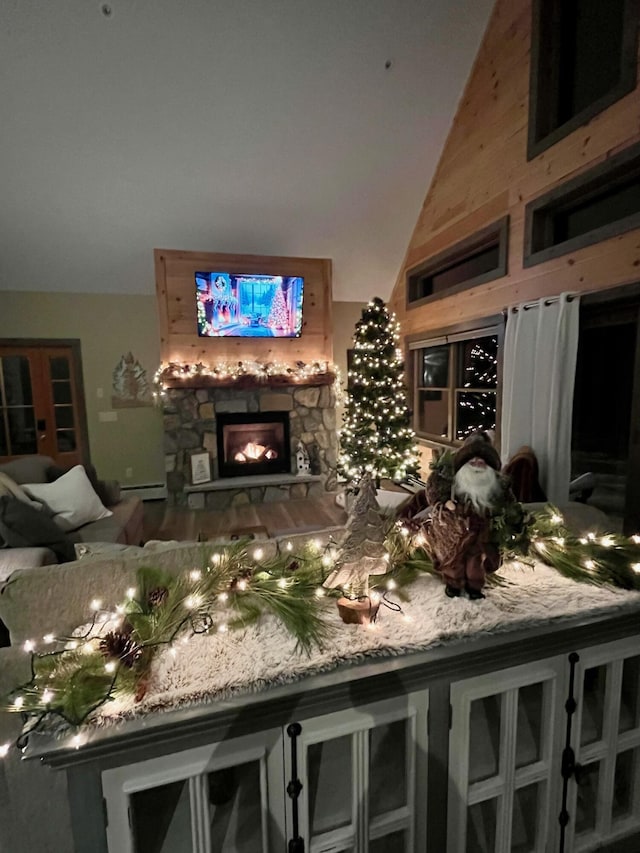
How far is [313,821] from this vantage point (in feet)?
3.08

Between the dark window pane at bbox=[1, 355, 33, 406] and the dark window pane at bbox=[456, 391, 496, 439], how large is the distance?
5031 mm

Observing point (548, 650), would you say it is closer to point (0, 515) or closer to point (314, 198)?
point (0, 515)

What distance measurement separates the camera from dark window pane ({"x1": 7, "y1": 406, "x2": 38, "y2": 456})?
508 cm

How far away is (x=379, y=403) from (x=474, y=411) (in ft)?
3.15

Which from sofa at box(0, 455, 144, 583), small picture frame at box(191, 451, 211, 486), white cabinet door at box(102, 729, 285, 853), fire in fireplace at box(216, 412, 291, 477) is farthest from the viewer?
fire in fireplace at box(216, 412, 291, 477)

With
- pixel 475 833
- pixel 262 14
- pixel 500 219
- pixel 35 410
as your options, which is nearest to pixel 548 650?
pixel 475 833

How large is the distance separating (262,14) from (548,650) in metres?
4.12

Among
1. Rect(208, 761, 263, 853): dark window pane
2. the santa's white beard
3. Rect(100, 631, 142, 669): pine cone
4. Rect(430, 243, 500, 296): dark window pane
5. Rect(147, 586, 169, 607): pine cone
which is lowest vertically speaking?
Rect(208, 761, 263, 853): dark window pane

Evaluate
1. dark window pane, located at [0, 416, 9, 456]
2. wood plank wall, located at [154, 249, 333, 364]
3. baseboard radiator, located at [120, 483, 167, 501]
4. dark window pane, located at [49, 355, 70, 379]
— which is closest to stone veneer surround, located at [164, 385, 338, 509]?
wood plank wall, located at [154, 249, 333, 364]

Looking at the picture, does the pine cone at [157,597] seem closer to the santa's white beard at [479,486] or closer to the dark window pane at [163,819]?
the dark window pane at [163,819]

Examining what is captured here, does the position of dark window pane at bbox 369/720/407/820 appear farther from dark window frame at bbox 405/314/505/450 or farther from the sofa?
dark window frame at bbox 405/314/505/450

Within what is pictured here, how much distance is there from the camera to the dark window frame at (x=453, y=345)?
3725 millimetres

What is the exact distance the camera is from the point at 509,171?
3480mm

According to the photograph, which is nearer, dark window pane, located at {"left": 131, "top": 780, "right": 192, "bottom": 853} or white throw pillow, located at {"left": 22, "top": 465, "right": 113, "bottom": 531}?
dark window pane, located at {"left": 131, "top": 780, "right": 192, "bottom": 853}
